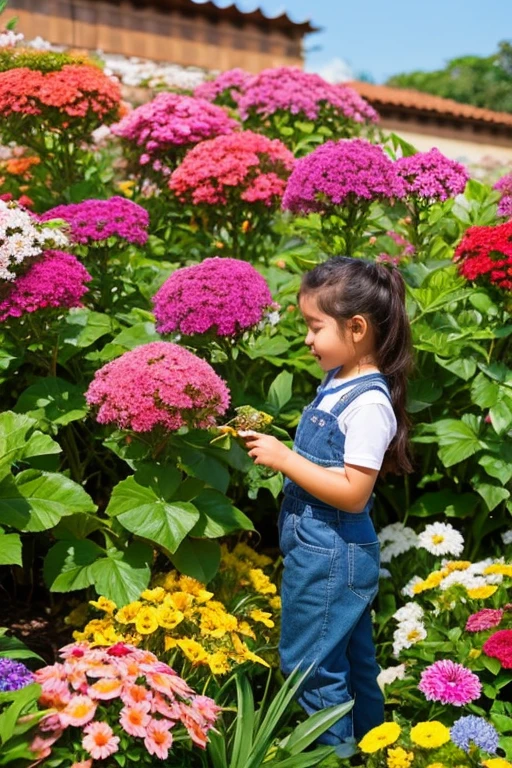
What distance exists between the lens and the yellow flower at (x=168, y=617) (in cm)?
255

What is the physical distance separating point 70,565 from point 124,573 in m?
0.18

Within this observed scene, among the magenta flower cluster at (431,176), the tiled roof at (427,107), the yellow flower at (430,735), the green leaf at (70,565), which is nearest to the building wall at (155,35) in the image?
the tiled roof at (427,107)

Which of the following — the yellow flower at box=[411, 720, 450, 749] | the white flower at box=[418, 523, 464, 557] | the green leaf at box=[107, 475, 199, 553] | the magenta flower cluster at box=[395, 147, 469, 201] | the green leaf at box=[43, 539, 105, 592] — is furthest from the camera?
the magenta flower cluster at box=[395, 147, 469, 201]

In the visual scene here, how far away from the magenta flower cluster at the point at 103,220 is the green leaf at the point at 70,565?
44.8 inches

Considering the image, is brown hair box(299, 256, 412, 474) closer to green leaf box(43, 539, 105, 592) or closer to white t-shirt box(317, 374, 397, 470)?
white t-shirt box(317, 374, 397, 470)

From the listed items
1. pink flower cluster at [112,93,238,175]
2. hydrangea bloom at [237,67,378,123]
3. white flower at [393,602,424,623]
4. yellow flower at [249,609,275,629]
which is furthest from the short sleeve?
hydrangea bloom at [237,67,378,123]

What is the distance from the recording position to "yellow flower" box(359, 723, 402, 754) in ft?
7.78

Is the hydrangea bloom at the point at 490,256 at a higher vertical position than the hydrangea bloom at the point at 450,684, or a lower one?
higher

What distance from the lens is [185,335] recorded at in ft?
10.2

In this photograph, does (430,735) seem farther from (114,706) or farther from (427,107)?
(427,107)

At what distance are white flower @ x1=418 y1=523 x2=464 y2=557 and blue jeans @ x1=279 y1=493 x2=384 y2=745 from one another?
0.80 m

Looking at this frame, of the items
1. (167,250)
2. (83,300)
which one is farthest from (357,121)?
(83,300)

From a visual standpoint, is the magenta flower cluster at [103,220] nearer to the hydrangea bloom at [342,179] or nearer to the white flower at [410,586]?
the hydrangea bloom at [342,179]

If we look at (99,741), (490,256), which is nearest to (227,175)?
(490,256)
